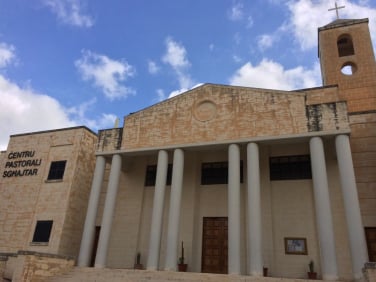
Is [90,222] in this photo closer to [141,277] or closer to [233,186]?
[141,277]

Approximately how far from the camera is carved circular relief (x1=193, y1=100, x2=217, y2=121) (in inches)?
623

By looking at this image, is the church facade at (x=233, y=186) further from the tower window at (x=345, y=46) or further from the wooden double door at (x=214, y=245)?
the tower window at (x=345, y=46)

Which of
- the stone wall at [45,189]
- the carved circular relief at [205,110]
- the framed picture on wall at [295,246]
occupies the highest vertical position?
the carved circular relief at [205,110]

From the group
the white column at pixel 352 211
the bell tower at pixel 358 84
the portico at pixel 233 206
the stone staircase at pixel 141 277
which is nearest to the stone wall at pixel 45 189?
the portico at pixel 233 206

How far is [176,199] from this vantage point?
14562 mm

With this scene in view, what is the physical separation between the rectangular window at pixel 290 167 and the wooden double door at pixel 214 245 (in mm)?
3369

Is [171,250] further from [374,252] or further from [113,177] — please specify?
[374,252]

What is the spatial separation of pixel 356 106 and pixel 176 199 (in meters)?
11.9

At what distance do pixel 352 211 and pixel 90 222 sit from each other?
11.0 m

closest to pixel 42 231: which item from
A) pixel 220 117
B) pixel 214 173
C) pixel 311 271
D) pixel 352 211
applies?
pixel 214 173

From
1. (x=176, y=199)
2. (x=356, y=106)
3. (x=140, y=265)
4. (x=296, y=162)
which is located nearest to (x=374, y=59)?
(x=356, y=106)

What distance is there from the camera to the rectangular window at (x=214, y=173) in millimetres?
17234

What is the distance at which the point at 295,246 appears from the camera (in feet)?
48.4

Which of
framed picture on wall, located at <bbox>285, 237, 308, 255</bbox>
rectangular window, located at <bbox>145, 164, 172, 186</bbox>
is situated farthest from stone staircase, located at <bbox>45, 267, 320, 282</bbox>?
rectangular window, located at <bbox>145, 164, 172, 186</bbox>
